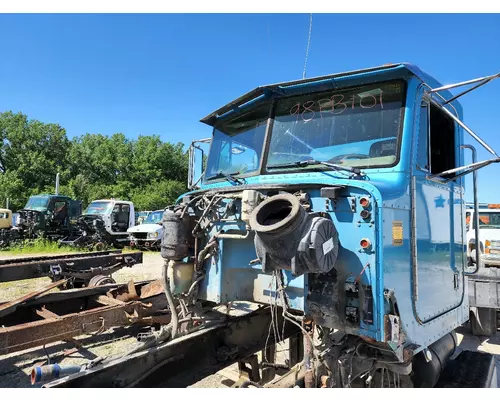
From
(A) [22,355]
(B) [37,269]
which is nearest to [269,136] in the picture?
(B) [37,269]

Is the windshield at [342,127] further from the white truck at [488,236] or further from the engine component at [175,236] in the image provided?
the white truck at [488,236]

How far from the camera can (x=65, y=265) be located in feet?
17.8

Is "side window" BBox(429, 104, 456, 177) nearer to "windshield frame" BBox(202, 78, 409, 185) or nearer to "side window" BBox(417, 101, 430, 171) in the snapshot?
"side window" BBox(417, 101, 430, 171)

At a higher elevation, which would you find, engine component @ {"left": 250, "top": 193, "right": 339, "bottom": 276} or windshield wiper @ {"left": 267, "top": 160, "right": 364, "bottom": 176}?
windshield wiper @ {"left": 267, "top": 160, "right": 364, "bottom": 176}

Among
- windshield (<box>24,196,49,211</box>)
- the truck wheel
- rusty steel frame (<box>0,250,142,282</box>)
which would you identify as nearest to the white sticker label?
rusty steel frame (<box>0,250,142,282</box>)

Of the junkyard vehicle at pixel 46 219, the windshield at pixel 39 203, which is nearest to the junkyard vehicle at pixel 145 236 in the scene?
the junkyard vehicle at pixel 46 219

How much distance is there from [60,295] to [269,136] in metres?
3.46

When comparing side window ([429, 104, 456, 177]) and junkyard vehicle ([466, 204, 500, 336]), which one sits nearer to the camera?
side window ([429, 104, 456, 177])

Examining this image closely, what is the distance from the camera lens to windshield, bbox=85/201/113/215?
18.4 meters

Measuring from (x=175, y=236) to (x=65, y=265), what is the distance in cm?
307

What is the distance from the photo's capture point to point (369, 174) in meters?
2.98

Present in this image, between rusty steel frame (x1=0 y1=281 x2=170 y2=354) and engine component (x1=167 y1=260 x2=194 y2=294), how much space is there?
1.39 m

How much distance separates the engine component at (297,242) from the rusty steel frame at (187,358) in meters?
0.97

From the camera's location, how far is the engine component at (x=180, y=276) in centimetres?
329
